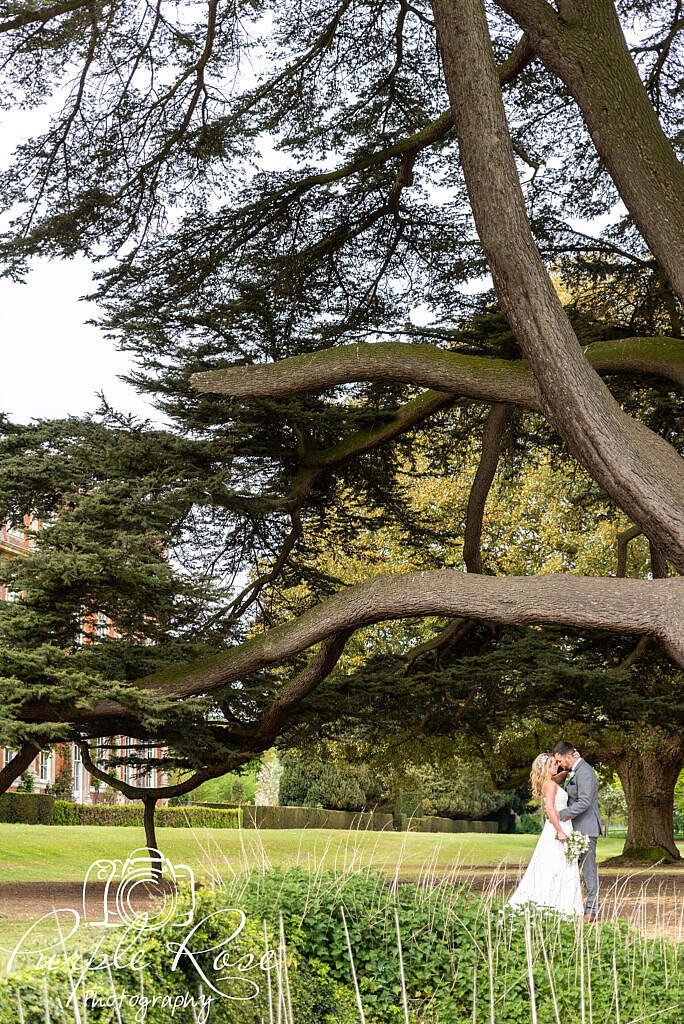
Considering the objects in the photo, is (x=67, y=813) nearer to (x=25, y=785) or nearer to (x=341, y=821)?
(x=25, y=785)

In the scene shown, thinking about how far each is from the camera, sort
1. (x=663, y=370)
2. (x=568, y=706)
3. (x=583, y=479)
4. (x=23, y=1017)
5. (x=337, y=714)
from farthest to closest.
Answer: (x=583, y=479)
(x=568, y=706)
(x=337, y=714)
(x=663, y=370)
(x=23, y=1017)

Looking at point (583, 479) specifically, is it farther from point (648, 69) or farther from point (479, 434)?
point (648, 69)

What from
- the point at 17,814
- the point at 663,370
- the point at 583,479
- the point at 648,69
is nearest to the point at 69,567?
the point at 663,370

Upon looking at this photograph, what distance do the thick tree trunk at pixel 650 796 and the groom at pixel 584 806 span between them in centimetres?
1292

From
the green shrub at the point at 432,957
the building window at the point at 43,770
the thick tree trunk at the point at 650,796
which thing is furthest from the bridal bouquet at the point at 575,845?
the building window at the point at 43,770

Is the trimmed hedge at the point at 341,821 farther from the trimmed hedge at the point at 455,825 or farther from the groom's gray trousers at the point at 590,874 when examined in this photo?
the groom's gray trousers at the point at 590,874

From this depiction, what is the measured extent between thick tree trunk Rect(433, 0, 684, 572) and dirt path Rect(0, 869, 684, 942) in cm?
272

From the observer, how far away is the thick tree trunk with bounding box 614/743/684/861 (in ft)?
66.7

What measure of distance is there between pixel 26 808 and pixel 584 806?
763 inches

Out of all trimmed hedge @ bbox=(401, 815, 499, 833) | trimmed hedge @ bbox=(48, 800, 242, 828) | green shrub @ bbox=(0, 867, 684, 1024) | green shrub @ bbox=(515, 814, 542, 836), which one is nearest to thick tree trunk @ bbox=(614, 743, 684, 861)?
trimmed hedge @ bbox=(48, 800, 242, 828)

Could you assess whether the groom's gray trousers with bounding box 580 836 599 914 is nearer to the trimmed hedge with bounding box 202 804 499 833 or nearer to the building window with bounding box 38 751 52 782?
the trimmed hedge with bounding box 202 804 499 833

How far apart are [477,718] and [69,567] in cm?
663

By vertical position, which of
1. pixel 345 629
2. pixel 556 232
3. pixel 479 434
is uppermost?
pixel 556 232

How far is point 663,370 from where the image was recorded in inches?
364
